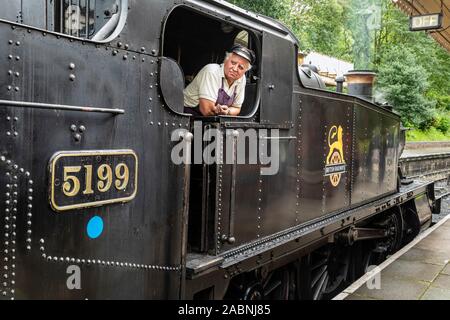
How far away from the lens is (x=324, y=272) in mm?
5227

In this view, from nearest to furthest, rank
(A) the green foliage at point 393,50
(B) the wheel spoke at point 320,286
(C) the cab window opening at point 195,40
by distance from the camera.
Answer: (C) the cab window opening at point 195,40, (B) the wheel spoke at point 320,286, (A) the green foliage at point 393,50

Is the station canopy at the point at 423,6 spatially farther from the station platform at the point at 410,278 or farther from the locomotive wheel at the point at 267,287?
the locomotive wheel at the point at 267,287

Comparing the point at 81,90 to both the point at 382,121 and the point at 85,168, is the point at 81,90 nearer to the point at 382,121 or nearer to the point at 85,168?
the point at 85,168

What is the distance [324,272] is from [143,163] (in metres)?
3.37

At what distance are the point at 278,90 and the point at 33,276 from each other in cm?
226

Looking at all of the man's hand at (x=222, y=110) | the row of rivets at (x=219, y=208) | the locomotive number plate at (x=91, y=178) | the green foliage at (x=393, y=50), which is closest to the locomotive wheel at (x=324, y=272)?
the row of rivets at (x=219, y=208)

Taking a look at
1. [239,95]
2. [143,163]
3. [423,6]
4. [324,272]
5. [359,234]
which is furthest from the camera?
[423,6]

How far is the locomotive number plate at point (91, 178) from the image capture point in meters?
2.08

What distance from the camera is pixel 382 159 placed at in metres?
6.09

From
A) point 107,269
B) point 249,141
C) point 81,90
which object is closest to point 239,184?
point 249,141

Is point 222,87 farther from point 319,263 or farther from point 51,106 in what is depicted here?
point 319,263

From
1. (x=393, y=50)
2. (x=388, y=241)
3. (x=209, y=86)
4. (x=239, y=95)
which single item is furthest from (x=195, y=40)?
(x=393, y=50)

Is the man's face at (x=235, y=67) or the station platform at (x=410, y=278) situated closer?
the man's face at (x=235, y=67)

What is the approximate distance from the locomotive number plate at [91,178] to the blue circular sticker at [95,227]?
79 millimetres
